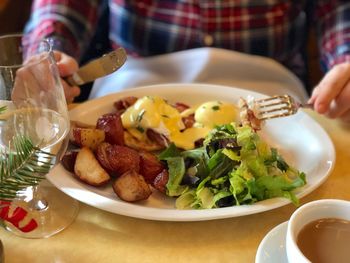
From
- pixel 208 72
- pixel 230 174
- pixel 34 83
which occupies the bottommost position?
pixel 208 72

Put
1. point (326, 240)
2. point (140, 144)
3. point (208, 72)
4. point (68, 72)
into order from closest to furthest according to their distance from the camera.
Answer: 1. point (326, 240)
2. point (140, 144)
3. point (68, 72)
4. point (208, 72)

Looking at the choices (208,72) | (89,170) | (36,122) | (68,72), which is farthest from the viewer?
(208,72)

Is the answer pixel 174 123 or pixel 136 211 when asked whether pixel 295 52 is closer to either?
pixel 174 123

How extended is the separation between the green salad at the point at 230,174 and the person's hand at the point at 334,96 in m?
0.21

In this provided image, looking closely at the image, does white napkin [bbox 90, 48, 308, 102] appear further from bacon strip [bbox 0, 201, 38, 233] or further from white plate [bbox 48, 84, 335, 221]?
bacon strip [bbox 0, 201, 38, 233]

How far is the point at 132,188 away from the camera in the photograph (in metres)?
0.88

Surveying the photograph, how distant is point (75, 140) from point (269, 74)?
68cm

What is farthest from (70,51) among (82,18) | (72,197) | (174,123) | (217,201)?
(217,201)

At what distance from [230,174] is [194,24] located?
687 millimetres

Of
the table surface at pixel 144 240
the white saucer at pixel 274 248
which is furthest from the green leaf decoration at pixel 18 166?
the white saucer at pixel 274 248

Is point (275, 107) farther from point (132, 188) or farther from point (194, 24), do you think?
point (194, 24)

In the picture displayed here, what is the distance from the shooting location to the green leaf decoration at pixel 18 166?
759mm

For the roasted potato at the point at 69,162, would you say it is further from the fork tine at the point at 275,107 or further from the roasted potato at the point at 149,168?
the fork tine at the point at 275,107

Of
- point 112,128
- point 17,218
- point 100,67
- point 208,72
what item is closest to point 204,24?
point 208,72
